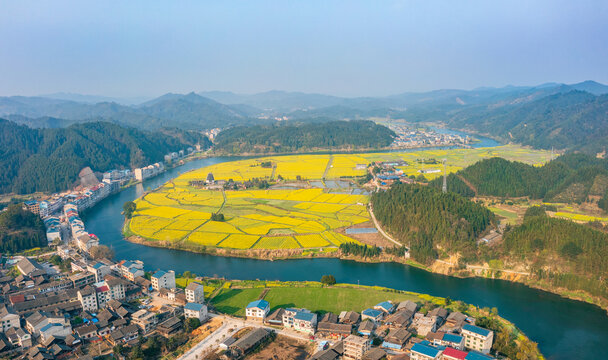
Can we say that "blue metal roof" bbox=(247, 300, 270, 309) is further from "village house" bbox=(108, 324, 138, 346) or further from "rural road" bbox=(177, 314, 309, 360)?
"village house" bbox=(108, 324, 138, 346)

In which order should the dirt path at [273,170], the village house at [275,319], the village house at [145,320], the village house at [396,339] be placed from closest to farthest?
the village house at [396,339] → the village house at [145,320] → the village house at [275,319] → the dirt path at [273,170]

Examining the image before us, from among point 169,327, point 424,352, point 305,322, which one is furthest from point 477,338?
point 169,327

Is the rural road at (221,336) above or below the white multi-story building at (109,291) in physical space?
below

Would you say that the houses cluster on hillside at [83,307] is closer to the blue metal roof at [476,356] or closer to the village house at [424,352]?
the village house at [424,352]

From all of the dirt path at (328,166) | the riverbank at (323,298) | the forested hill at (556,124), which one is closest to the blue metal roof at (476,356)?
the riverbank at (323,298)

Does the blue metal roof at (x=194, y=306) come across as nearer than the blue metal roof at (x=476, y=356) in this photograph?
No

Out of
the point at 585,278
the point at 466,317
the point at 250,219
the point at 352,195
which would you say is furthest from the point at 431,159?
the point at 466,317

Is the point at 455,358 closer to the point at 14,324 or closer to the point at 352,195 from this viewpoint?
the point at 14,324

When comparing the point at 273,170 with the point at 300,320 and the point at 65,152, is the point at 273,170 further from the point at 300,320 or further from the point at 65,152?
the point at 300,320
